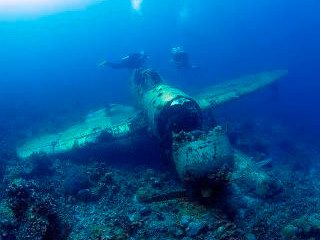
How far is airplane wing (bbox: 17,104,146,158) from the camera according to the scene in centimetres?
1346

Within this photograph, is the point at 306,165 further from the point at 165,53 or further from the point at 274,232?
the point at 165,53

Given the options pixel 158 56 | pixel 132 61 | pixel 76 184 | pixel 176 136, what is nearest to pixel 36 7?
pixel 158 56

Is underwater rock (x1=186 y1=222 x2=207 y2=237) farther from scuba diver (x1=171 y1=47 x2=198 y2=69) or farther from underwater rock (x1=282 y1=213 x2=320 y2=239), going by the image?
scuba diver (x1=171 y1=47 x2=198 y2=69)

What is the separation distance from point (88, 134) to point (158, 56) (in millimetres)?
47909

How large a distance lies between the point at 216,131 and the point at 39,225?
468 cm

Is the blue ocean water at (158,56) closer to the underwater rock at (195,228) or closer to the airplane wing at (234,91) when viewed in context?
the airplane wing at (234,91)

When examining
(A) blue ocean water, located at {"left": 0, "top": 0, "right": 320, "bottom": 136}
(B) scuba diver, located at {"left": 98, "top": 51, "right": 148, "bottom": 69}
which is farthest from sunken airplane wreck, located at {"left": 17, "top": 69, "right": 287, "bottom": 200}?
(A) blue ocean water, located at {"left": 0, "top": 0, "right": 320, "bottom": 136}

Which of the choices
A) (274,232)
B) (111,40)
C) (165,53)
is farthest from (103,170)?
(111,40)

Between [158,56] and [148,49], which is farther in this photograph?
[148,49]

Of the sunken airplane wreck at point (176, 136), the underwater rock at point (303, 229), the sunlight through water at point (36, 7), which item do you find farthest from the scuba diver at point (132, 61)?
the sunlight through water at point (36, 7)

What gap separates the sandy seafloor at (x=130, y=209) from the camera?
7570 mm

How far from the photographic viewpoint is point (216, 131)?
350 inches

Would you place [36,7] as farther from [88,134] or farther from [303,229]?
[303,229]

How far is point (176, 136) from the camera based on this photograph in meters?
9.01
